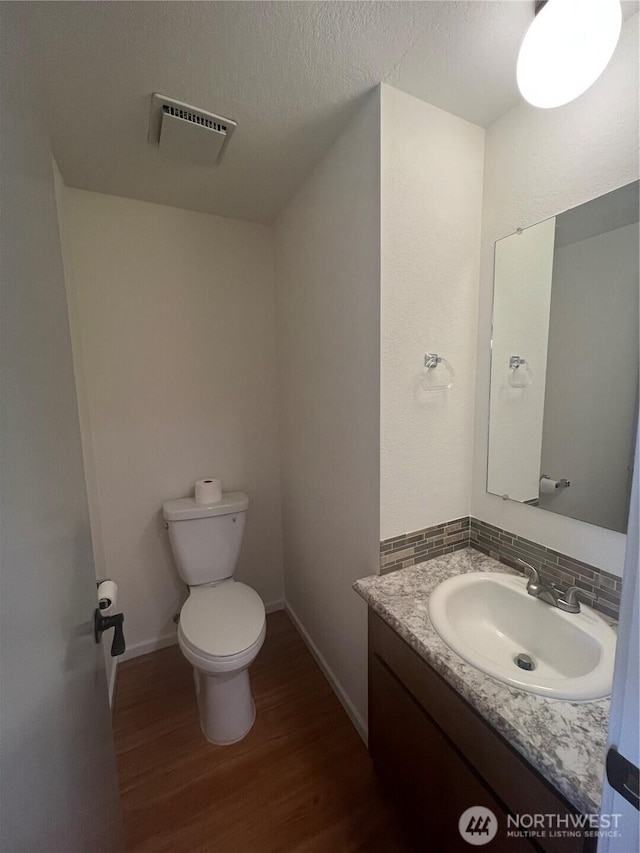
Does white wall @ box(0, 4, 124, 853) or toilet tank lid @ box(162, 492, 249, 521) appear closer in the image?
white wall @ box(0, 4, 124, 853)

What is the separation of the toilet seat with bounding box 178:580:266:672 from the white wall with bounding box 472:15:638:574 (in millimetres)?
1094

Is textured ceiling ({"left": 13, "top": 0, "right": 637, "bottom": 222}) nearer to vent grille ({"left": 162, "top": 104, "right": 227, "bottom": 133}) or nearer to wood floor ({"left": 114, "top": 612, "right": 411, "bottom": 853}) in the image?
vent grille ({"left": 162, "top": 104, "right": 227, "bottom": 133})

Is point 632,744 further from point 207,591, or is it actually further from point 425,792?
point 207,591

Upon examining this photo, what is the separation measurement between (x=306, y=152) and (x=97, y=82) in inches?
28.1

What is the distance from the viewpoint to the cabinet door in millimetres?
793

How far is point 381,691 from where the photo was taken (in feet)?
3.75

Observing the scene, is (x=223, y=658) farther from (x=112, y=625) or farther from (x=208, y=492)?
(x=208, y=492)

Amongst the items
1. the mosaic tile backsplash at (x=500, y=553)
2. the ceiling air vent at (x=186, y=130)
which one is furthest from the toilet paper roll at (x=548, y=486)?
the ceiling air vent at (x=186, y=130)

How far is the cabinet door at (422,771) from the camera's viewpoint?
0.79m

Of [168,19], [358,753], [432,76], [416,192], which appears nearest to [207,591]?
[358,753]

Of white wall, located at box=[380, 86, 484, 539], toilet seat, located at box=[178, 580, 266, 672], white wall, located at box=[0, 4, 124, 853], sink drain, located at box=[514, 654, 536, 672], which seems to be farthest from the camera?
toilet seat, located at box=[178, 580, 266, 672]

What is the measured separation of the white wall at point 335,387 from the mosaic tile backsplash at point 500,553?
126 mm

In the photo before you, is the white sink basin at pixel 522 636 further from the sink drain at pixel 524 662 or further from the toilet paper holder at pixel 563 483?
the toilet paper holder at pixel 563 483

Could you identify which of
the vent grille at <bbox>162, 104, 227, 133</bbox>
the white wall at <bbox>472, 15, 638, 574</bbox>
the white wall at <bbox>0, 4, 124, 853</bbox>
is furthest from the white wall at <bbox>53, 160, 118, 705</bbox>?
the white wall at <bbox>472, 15, 638, 574</bbox>
